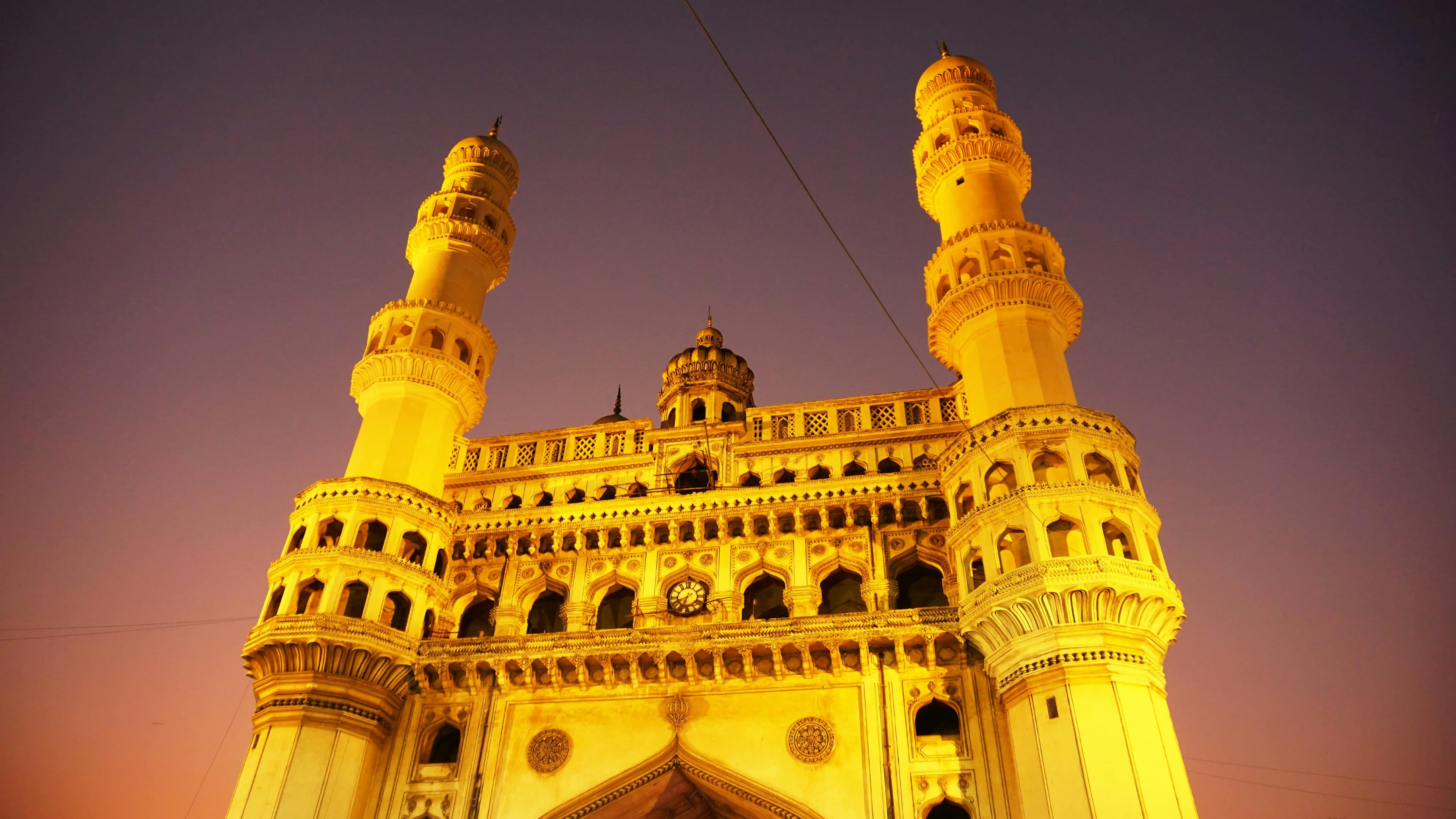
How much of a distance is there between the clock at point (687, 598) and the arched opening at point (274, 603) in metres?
6.08

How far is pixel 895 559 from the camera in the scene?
56.8 ft

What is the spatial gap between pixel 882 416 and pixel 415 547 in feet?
27.9

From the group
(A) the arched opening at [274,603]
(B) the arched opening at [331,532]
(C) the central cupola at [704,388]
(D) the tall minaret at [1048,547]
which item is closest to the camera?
(D) the tall minaret at [1048,547]

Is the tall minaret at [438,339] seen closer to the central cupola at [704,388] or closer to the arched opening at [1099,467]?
the central cupola at [704,388]

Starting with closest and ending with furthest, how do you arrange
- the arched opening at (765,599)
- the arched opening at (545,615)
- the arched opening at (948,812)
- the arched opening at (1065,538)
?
the arched opening at (948,812) < the arched opening at (1065,538) < the arched opening at (765,599) < the arched opening at (545,615)

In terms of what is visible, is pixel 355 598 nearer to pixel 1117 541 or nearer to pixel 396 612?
pixel 396 612

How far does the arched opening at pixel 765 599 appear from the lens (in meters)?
17.9

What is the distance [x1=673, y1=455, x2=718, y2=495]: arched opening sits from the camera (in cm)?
1955

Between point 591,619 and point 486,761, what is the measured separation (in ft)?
9.51

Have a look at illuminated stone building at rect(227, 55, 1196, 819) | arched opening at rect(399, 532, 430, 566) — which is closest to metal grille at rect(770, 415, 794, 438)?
illuminated stone building at rect(227, 55, 1196, 819)

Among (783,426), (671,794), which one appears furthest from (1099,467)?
(671,794)

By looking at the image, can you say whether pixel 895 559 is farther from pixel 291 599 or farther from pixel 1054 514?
pixel 291 599

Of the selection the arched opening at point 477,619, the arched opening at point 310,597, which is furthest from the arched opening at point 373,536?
the arched opening at point 477,619

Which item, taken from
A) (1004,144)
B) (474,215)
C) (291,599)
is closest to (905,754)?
(291,599)
